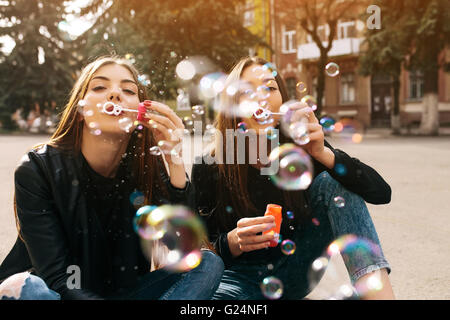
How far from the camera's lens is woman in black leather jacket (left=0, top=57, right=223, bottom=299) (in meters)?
1.84

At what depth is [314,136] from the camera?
2.12m

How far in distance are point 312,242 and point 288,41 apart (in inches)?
1130

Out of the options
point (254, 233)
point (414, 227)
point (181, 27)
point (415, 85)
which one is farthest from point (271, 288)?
point (415, 85)

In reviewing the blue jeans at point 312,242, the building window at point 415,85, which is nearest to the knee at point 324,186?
the blue jeans at point 312,242

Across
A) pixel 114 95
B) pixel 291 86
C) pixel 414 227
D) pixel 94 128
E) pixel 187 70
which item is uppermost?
pixel 187 70

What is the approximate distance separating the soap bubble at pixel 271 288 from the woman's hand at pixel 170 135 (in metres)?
0.62

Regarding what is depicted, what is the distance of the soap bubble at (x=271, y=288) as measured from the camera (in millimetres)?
2283

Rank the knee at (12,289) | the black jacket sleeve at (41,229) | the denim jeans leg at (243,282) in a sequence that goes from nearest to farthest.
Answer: the knee at (12,289) → the black jacket sleeve at (41,229) → the denim jeans leg at (243,282)

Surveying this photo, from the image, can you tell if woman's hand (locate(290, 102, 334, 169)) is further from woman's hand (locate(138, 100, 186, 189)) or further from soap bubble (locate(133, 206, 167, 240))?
soap bubble (locate(133, 206, 167, 240))

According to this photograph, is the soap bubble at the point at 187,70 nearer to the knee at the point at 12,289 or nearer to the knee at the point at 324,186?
the knee at the point at 324,186

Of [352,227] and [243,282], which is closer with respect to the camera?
[352,227]

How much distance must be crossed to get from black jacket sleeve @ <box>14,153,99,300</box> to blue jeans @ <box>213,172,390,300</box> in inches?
27.1

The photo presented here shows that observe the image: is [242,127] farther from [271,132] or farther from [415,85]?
[415,85]
